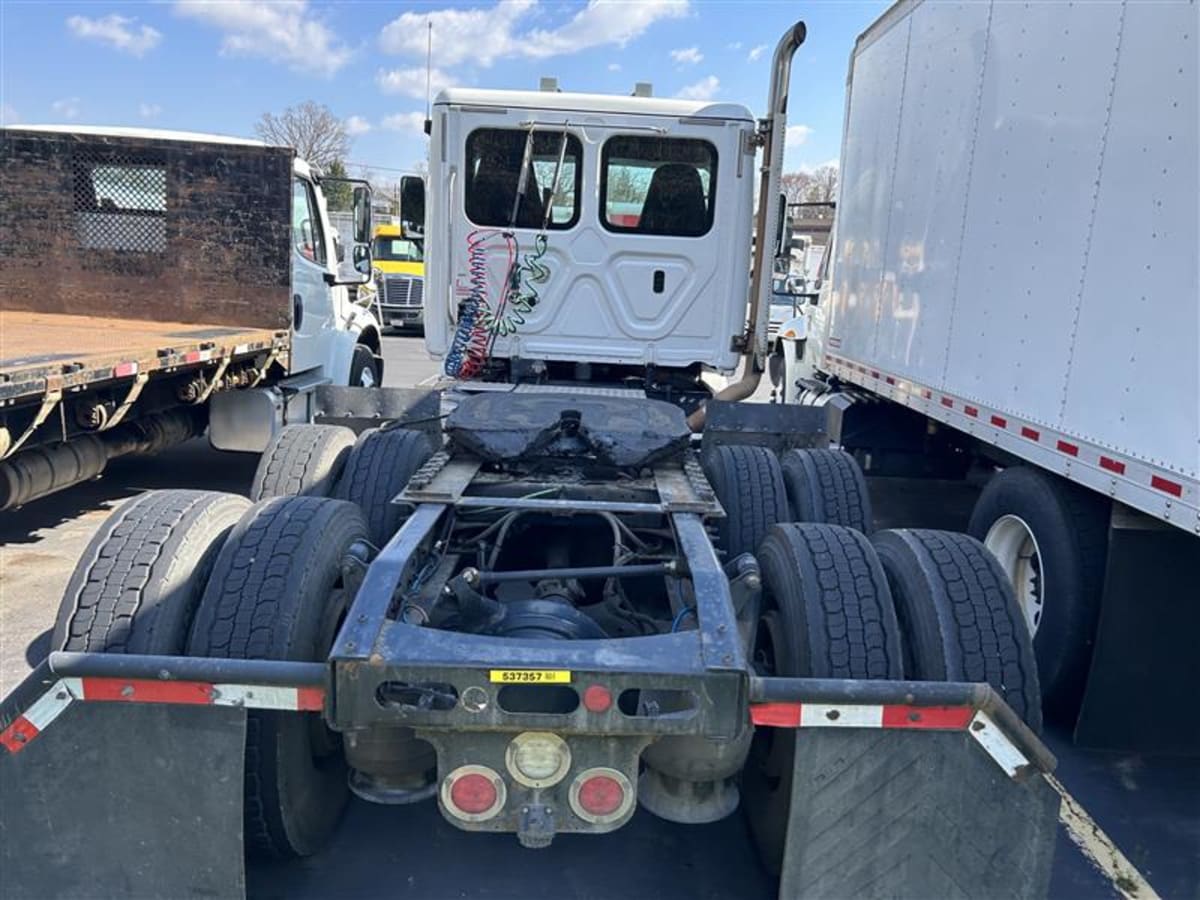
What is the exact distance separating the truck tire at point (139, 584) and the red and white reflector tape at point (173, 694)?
394mm

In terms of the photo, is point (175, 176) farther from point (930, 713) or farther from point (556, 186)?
point (930, 713)

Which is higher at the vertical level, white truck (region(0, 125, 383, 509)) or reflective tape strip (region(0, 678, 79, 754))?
white truck (region(0, 125, 383, 509))

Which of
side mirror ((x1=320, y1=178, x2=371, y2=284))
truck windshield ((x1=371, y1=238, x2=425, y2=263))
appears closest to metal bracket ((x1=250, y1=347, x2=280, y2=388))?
side mirror ((x1=320, y1=178, x2=371, y2=284))

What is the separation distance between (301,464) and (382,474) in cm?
49

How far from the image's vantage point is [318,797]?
294 cm

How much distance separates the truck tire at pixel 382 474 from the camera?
4449 millimetres

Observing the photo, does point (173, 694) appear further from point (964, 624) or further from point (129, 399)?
point (129, 399)

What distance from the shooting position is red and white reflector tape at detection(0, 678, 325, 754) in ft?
7.44

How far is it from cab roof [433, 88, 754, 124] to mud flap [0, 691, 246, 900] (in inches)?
188

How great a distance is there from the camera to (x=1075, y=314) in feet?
13.1

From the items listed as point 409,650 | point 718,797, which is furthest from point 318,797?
point 718,797

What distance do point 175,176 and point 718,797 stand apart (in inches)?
268

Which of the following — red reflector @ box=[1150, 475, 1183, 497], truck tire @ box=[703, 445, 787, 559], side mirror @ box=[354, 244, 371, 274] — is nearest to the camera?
red reflector @ box=[1150, 475, 1183, 497]

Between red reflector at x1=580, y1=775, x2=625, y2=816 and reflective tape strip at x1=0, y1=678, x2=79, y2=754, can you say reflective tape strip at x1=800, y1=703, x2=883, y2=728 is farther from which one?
reflective tape strip at x1=0, y1=678, x2=79, y2=754
